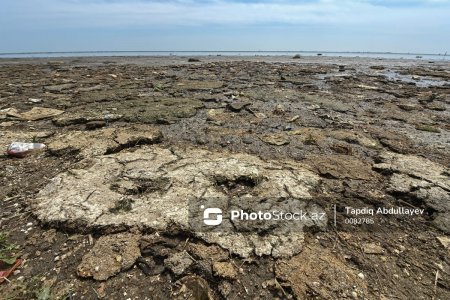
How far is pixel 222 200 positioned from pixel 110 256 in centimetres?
94

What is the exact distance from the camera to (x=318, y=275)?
Result: 6.03ft

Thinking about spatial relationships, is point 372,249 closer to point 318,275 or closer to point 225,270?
point 318,275

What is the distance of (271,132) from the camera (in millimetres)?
4336

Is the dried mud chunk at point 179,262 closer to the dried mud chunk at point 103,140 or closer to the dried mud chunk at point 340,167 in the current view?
the dried mud chunk at point 340,167

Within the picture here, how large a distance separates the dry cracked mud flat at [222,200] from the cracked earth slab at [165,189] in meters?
0.01

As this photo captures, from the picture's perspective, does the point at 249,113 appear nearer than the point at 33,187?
No

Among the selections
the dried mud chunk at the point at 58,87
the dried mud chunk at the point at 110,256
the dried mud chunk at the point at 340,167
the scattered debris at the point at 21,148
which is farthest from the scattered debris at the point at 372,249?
the dried mud chunk at the point at 58,87

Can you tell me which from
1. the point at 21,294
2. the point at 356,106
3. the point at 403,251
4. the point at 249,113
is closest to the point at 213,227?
the point at 21,294

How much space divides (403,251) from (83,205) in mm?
2372

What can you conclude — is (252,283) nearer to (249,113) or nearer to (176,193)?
(176,193)

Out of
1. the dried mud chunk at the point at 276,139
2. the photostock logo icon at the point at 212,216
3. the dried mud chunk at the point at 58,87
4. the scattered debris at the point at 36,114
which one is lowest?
the photostock logo icon at the point at 212,216

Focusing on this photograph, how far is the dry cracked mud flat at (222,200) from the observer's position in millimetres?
1807

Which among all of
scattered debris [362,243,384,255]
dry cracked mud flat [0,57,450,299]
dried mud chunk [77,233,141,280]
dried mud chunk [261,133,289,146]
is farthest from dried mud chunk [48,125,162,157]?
scattered debris [362,243,384,255]

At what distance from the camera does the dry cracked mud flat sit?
71.1 inches
